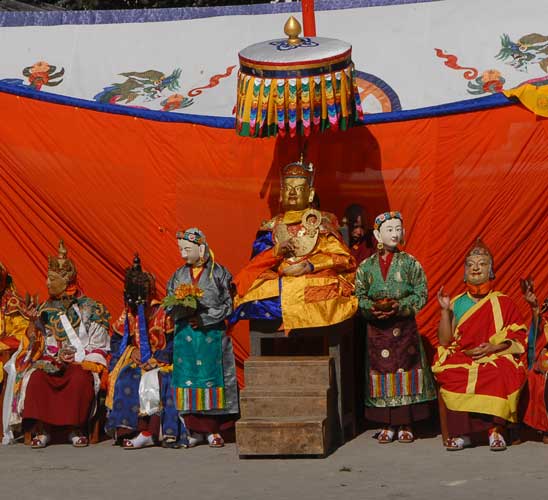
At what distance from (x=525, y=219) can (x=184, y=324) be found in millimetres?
2262

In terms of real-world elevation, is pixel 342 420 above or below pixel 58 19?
below

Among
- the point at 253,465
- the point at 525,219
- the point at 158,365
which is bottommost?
the point at 253,465

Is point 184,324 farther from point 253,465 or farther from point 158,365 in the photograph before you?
point 253,465

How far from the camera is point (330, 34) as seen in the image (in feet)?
42.2

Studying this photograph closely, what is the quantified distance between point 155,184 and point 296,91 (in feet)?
4.67

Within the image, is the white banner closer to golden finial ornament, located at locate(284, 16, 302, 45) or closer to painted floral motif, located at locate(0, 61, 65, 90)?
painted floral motif, located at locate(0, 61, 65, 90)

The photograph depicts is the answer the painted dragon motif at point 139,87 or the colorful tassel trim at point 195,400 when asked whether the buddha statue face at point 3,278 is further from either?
the painted dragon motif at point 139,87

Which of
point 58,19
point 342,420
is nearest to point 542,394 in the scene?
point 342,420

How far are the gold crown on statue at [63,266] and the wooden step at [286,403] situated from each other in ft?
4.90

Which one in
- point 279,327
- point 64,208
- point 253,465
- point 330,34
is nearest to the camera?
point 253,465

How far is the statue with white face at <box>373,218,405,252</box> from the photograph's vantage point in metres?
10.3

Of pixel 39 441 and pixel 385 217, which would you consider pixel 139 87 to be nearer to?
pixel 385 217

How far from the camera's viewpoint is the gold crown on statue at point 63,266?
10836mm

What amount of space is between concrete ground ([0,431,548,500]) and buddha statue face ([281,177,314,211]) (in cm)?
153
